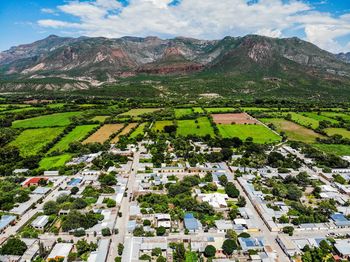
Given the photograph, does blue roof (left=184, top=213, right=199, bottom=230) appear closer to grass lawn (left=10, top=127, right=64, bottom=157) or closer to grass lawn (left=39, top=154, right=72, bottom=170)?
grass lawn (left=39, top=154, right=72, bottom=170)

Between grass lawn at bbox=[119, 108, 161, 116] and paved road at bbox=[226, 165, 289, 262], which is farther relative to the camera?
grass lawn at bbox=[119, 108, 161, 116]

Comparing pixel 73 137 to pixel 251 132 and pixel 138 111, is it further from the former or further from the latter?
pixel 251 132

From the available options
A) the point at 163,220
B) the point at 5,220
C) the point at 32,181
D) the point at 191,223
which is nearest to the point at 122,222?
the point at 163,220

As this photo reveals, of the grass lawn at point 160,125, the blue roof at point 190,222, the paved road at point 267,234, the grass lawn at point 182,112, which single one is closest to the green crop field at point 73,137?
the grass lawn at point 160,125

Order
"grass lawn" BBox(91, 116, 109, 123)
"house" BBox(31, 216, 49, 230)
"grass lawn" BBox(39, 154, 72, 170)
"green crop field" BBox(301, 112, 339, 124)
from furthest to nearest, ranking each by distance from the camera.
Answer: "grass lawn" BBox(91, 116, 109, 123), "green crop field" BBox(301, 112, 339, 124), "grass lawn" BBox(39, 154, 72, 170), "house" BBox(31, 216, 49, 230)

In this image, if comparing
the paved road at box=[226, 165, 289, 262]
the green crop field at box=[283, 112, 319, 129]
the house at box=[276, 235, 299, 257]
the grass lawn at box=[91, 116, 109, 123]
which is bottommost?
the paved road at box=[226, 165, 289, 262]

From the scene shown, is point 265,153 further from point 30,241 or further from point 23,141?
point 23,141

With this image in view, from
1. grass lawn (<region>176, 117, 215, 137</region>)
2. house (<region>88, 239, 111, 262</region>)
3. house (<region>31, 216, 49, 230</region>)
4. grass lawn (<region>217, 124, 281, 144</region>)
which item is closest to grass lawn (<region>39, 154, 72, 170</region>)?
house (<region>31, 216, 49, 230</region>)

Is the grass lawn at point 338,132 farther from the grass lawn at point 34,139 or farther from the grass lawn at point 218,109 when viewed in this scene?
the grass lawn at point 34,139

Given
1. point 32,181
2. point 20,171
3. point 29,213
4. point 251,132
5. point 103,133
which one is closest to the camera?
point 29,213
